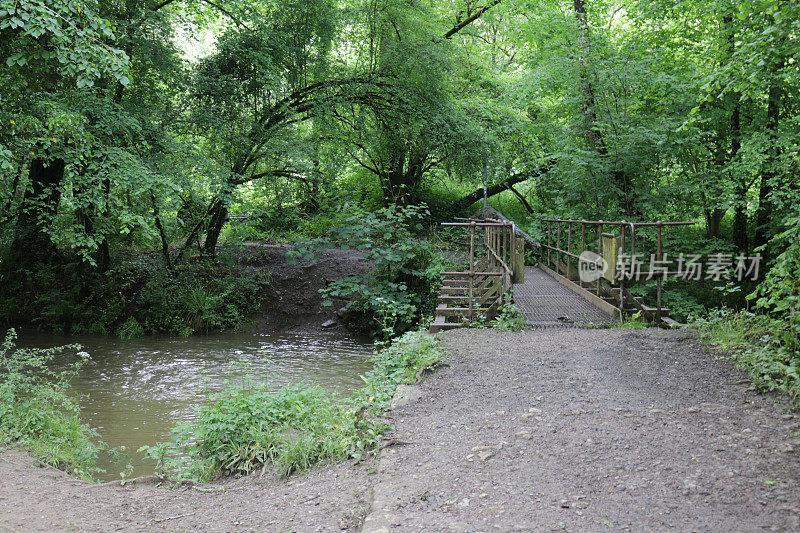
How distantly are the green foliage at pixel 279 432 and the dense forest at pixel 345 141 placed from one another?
5557 mm

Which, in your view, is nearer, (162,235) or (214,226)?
(162,235)

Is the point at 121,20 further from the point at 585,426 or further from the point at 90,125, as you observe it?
the point at 585,426

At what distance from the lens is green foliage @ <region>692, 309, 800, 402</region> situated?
15.0 feet

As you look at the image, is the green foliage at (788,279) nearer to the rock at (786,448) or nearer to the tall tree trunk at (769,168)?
the rock at (786,448)

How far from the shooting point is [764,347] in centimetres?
513

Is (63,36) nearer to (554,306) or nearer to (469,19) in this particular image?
(554,306)

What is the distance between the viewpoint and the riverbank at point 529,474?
2.99 meters

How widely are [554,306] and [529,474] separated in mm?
5916

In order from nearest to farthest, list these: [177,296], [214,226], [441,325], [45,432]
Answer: [45,432]
[441,325]
[177,296]
[214,226]

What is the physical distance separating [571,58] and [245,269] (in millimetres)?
9709

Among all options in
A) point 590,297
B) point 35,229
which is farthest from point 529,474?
point 35,229

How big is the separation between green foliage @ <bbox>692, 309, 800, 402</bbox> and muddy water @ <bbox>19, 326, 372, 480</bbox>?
15.0 ft

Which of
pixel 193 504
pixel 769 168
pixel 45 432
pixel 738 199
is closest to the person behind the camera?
pixel 193 504

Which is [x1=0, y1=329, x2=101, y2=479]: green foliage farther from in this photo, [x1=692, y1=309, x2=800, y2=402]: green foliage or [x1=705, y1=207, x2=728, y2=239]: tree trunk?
[x1=705, y1=207, x2=728, y2=239]: tree trunk
